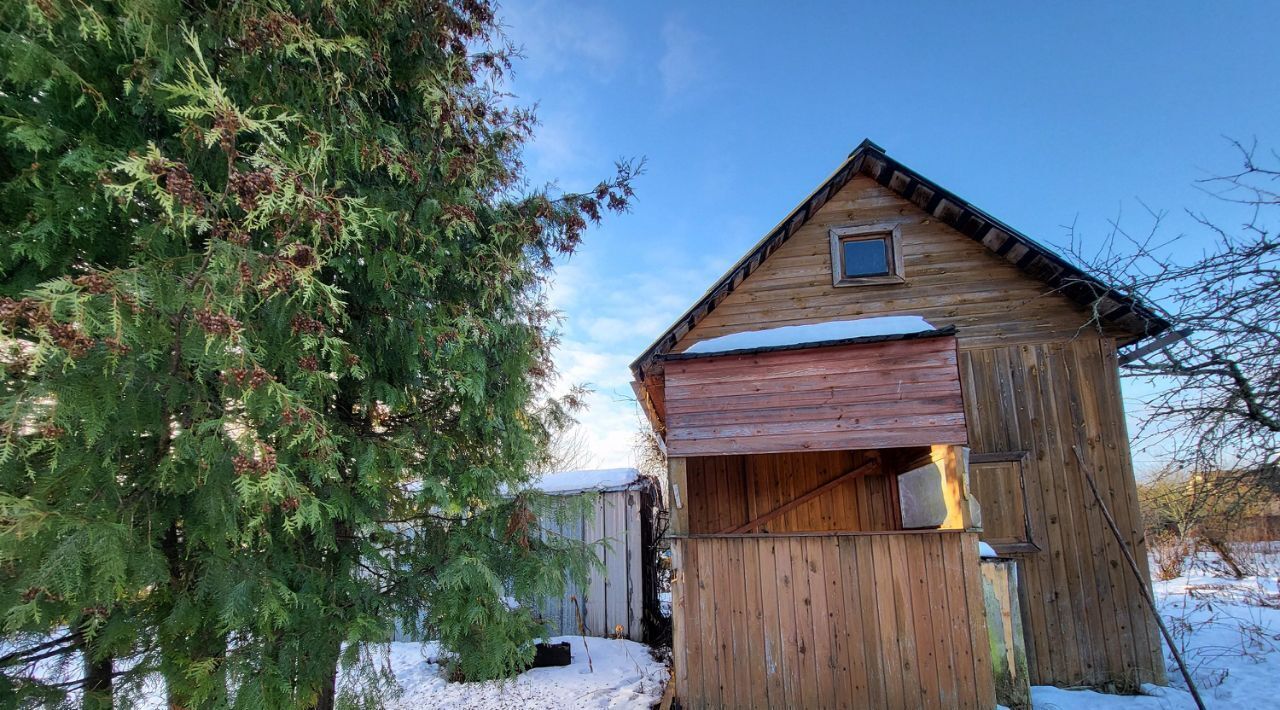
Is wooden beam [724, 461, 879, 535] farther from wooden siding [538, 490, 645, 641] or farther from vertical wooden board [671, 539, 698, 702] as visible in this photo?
vertical wooden board [671, 539, 698, 702]

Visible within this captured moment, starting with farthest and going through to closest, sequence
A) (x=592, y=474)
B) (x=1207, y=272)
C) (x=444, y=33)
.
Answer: (x=592, y=474) < (x=444, y=33) < (x=1207, y=272)

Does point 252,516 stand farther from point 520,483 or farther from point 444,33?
point 444,33

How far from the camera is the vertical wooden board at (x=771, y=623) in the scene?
17.6 ft

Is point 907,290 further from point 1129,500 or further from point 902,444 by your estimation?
point 1129,500

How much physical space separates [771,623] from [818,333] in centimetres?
298

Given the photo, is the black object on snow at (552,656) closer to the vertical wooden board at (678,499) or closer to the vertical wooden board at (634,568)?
the vertical wooden board at (634,568)

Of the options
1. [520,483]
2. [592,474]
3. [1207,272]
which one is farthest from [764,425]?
[592,474]

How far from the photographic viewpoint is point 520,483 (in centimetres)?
470

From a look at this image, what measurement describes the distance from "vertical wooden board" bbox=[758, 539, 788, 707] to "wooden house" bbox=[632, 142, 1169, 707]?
18mm

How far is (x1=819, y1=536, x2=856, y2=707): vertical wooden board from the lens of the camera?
5.23m

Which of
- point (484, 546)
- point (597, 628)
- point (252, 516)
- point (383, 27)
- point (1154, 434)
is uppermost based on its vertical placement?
point (383, 27)

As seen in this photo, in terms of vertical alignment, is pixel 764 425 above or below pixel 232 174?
below

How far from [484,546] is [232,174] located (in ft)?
9.99

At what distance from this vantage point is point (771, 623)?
5480mm
